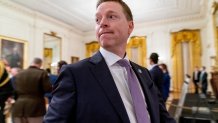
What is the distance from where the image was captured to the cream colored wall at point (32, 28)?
1006 centimetres

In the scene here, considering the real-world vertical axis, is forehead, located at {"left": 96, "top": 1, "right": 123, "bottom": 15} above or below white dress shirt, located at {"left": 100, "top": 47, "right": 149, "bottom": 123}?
above

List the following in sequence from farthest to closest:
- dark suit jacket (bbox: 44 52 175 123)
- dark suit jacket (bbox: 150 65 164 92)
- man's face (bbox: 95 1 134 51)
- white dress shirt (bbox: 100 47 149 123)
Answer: dark suit jacket (bbox: 150 65 164 92) < man's face (bbox: 95 1 134 51) < white dress shirt (bbox: 100 47 149 123) < dark suit jacket (bbox: 44 52 175 123)

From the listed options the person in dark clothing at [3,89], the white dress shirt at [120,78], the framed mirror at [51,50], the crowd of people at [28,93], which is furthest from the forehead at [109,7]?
the framed mirror at [51,50]

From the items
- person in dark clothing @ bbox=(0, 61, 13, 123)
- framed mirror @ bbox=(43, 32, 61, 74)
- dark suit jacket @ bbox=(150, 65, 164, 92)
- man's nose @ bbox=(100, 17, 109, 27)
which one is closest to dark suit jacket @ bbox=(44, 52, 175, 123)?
man's nose @ bbox=(100, 17, 109, 27)

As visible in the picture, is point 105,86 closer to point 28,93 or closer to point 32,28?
point 28,93

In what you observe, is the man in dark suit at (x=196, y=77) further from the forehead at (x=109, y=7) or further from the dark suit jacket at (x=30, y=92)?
the forehead at (x=109, y=7)

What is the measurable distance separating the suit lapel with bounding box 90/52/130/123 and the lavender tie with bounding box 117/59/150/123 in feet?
0.35

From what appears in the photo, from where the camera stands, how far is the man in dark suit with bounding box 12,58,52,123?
3.79 m

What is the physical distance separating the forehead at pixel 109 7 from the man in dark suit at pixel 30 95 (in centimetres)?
284

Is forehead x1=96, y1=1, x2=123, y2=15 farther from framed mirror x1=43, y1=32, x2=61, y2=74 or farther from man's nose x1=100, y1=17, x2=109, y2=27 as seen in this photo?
framed mirror x1=43, y1=32, x2=61, y2=74

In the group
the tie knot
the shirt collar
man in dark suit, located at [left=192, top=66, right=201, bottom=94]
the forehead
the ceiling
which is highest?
the ceiling

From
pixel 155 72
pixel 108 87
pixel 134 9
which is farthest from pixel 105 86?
pixel 134 9

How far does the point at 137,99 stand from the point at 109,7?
1.83 ft

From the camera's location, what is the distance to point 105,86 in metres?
1.11
